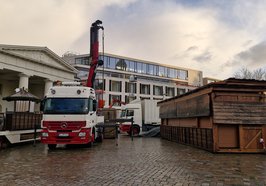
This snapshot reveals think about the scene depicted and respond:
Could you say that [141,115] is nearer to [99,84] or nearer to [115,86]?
[99,84]

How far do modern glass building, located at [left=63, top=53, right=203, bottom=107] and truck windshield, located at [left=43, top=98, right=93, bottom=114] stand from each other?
1527 inches

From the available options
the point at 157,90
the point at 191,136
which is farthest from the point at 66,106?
the point at 157,90

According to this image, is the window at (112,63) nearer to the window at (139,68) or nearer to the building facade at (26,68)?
the window at (139,68)

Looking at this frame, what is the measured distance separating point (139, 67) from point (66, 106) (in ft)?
204

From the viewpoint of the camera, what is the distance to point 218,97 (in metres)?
12.1

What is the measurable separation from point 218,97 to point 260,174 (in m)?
5.18

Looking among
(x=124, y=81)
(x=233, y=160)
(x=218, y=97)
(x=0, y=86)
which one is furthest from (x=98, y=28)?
(x=124, y=81)

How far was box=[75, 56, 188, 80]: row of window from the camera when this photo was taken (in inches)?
2623

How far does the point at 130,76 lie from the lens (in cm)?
5753

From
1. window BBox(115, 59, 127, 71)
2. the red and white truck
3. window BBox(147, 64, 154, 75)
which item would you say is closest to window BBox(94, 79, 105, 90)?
window BBox(115, 59, 127, 71)

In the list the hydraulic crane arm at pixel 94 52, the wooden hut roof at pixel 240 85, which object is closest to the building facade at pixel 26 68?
the hydraulic crane arm at pixel 94 52

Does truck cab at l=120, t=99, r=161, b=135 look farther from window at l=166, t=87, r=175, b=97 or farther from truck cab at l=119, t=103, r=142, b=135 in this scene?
window at l=166, t=87, r=175, b=97

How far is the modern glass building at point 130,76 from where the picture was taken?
197 feet

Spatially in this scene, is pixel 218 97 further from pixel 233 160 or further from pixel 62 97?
pixel 62 97
